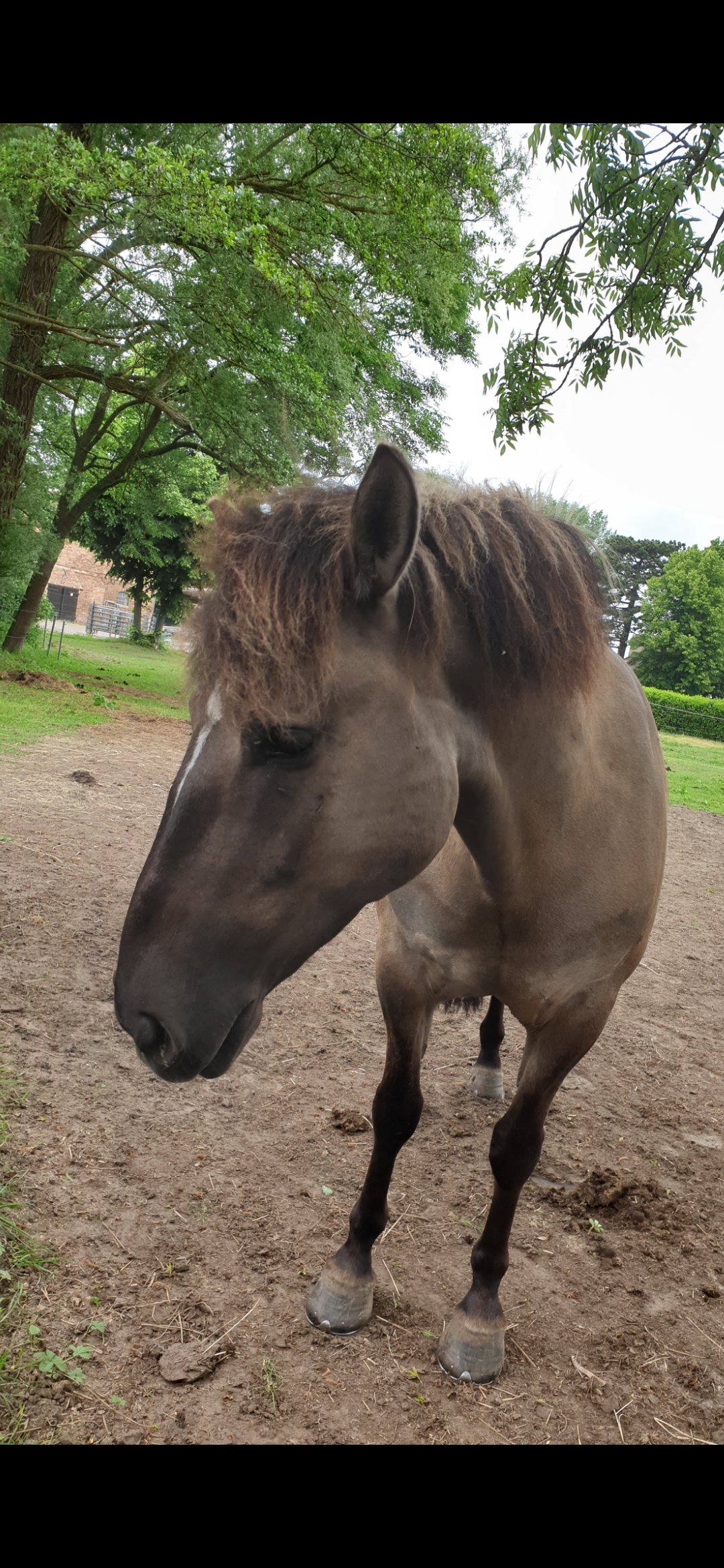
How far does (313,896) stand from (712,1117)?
3.56m

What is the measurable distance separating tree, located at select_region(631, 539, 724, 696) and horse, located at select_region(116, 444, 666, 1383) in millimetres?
48651

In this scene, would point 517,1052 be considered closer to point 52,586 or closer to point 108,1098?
point 108,1098

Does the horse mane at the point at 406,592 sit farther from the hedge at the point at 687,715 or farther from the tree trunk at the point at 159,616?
the hedge at the point at 687,715

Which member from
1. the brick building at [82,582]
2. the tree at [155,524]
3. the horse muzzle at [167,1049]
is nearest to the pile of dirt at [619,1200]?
the horse muzzle at [167,1049]

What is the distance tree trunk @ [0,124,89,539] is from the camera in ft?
40.3

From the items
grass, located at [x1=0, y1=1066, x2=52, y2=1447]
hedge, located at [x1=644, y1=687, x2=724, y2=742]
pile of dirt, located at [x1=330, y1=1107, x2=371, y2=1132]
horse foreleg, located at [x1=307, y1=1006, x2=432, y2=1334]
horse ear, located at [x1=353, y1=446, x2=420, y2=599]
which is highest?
hedge, located at [x1=644, y1=687, x2=724, y2=742]

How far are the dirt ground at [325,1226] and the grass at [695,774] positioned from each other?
19.0 ft

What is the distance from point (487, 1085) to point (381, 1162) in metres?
1.56

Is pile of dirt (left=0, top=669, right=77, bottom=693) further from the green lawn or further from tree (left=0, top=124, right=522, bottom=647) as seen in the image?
tree (left=0, top=124, right=522, bottom=647)

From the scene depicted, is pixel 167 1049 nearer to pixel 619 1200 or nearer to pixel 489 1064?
pixel 619 1200

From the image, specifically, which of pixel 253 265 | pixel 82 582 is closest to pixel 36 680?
pixel 253 265

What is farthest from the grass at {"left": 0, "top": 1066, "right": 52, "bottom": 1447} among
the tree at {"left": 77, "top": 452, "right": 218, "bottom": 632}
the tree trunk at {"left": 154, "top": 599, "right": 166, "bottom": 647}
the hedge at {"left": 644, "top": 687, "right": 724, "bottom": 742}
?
the hedge at {"left": 644, "top": 687, "right": 724, "bottom": 742}

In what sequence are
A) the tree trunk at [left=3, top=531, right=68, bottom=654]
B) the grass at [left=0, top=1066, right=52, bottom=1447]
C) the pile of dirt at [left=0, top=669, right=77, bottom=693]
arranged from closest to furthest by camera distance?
the grass at [left=0, top=1066, right=52, bottom=1447]
the pile of dirt at [left=0, top=669, right=77, bottom=693]
the tree trunk at [left=3, top=531, right=68, bottom=654]

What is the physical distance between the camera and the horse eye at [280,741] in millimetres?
1573
